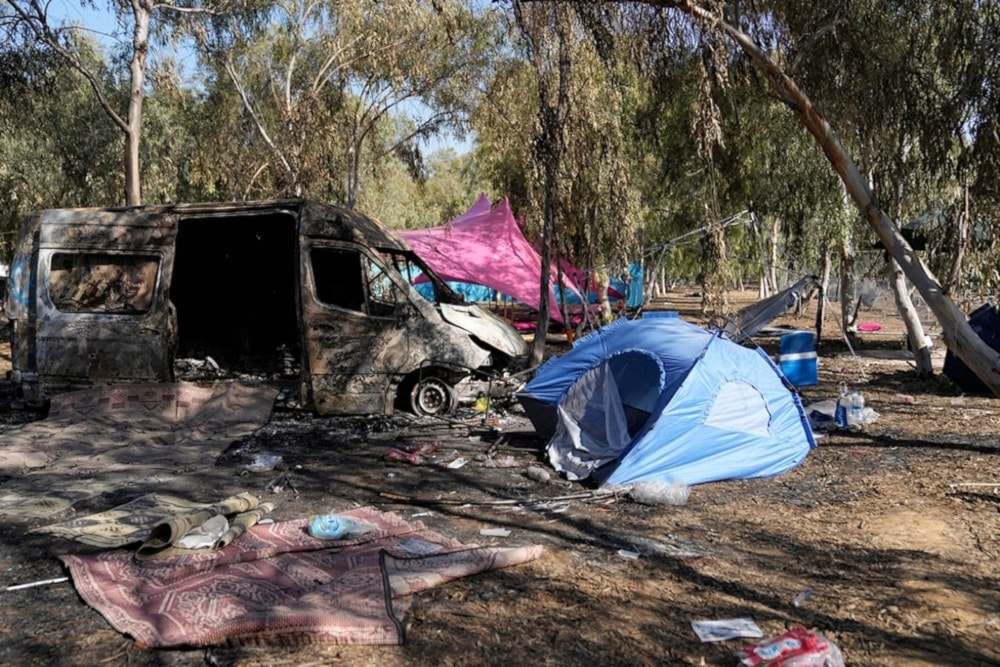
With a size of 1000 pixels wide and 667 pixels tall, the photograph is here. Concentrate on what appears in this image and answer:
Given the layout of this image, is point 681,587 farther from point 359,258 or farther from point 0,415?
point 0,415

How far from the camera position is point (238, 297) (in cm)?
1176

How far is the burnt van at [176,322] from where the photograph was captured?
8836 mm

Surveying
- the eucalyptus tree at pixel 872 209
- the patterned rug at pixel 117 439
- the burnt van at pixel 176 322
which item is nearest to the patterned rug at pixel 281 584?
the patterned rug at pixel 117 439

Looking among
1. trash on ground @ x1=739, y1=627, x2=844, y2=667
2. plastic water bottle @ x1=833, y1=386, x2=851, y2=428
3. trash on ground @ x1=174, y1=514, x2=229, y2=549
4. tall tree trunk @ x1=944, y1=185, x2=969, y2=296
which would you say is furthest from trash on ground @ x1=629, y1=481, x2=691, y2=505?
tall tree trunk @ x1=944, y1=185, x2=969, y2=296

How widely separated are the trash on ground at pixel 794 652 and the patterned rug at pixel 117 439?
4.88 m

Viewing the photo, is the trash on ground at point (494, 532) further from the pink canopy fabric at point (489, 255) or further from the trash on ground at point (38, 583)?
the pink canopy fabric at point (489, 255)

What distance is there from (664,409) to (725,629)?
287 centimetres

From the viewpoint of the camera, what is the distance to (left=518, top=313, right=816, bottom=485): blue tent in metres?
6.71

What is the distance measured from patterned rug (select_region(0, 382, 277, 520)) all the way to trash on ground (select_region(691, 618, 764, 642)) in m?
4.59

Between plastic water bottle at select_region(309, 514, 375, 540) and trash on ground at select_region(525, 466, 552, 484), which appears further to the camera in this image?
trash on ground at select_region(525, 466, 552, 484)

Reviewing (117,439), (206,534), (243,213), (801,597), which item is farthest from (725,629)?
(243,213)

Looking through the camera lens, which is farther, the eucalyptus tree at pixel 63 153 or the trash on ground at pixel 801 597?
the eucalyptus tree at pixel 63 153

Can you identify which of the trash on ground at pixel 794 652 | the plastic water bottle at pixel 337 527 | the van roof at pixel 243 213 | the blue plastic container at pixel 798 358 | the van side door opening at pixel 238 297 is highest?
the van roof at pixel 243 213

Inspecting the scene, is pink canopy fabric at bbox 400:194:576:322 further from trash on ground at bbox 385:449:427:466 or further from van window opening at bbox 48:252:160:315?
trash on ground at bbox 385:449:427:466
